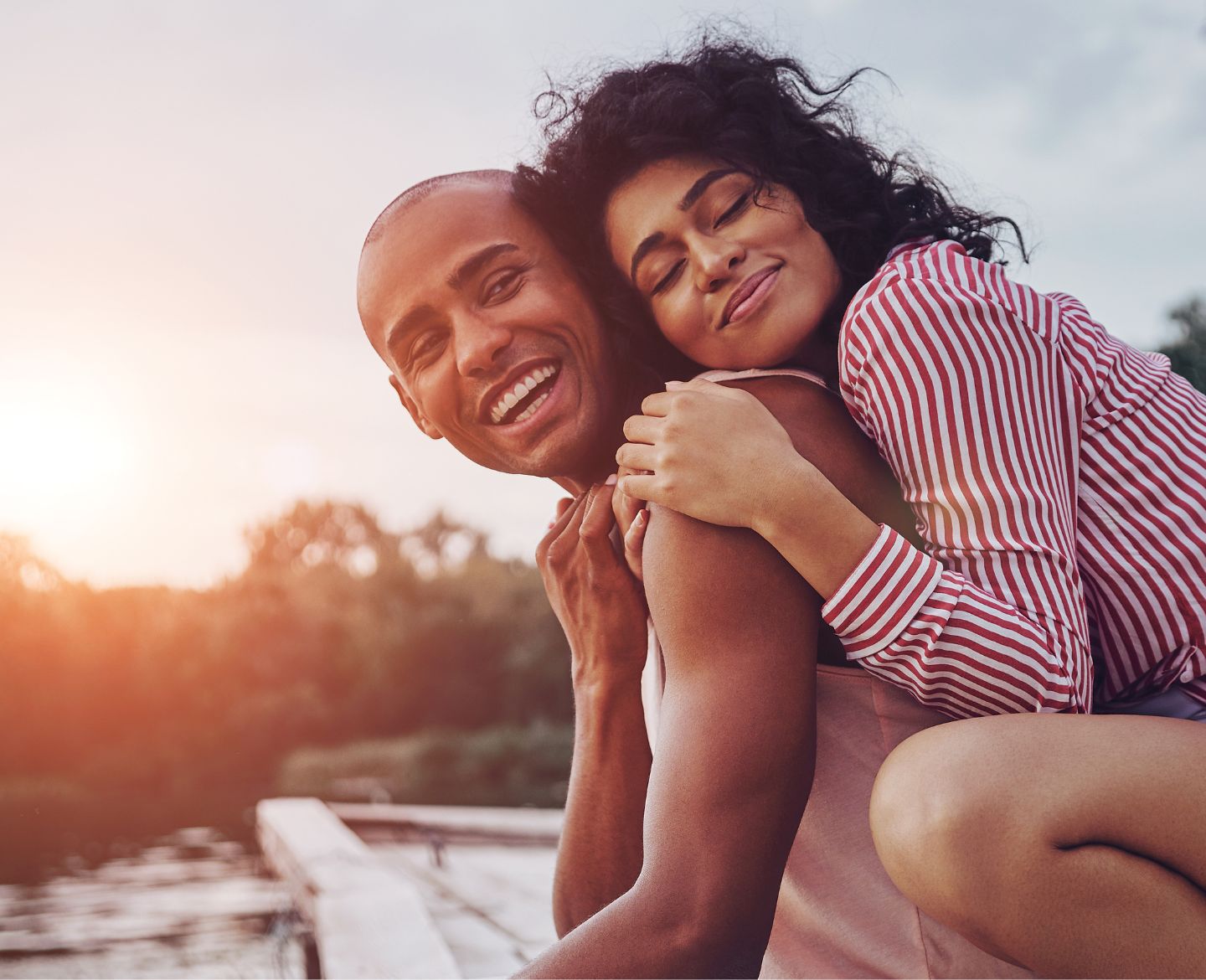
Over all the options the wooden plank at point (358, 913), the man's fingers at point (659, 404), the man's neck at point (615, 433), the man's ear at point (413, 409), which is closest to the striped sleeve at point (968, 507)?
the man's fingers at point (659, 404)

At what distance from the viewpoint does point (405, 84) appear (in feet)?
30.2

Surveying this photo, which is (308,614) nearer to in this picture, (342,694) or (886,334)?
(342,694)

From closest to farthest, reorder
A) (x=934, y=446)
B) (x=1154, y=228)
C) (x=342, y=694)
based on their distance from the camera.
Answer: (x=934, y=446)
(x=1154, y=228)
(x=342, y=694)

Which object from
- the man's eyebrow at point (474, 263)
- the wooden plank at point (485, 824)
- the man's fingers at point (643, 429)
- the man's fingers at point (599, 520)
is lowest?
the wooden plank at point (485, 824)

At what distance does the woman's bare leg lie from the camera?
1062mm

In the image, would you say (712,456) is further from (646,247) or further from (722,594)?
(646,247)

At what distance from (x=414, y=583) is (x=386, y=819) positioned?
671 inches

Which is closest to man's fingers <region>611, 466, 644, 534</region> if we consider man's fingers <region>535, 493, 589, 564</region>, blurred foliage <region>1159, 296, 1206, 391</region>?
man's fingers <region>535, 493, 589, 564</region>

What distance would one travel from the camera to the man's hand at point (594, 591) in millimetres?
1827

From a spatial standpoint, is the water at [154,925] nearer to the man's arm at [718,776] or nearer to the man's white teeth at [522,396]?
the man's white teeth at [522,396]

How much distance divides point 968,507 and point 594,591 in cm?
85

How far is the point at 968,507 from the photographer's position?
1210 millimetres

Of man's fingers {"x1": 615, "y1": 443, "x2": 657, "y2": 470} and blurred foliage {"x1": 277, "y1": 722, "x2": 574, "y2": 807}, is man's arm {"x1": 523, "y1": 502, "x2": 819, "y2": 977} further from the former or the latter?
blurred foliage {"x1": 277, "y1": 722, "x2": 574, "y2": 807}

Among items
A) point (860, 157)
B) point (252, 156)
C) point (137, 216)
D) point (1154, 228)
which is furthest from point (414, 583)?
point (860, 157)
